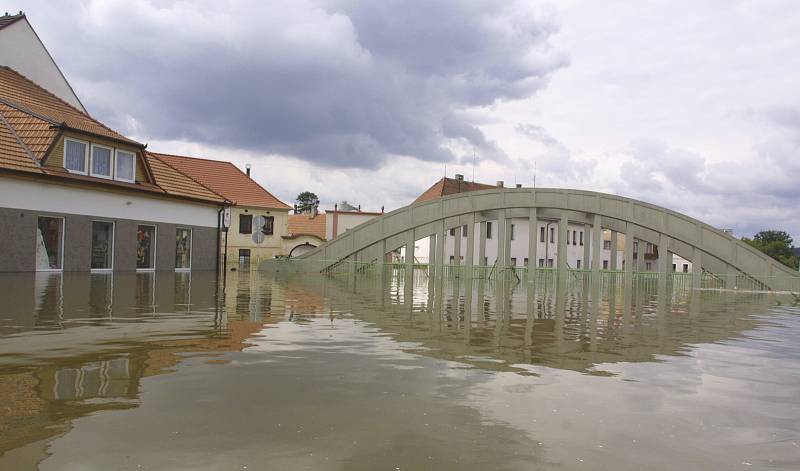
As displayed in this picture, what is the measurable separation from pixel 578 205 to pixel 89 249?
28313 mm

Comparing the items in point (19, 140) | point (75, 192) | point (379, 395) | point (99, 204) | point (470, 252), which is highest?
point (19, 140)

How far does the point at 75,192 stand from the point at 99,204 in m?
1.29

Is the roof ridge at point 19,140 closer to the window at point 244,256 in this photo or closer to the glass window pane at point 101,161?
the glass window pane at point 101,161

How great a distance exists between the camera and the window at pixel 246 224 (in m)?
53.4

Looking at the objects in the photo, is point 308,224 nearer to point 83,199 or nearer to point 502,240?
point 502,240

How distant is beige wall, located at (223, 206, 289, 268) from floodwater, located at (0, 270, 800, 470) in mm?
41801

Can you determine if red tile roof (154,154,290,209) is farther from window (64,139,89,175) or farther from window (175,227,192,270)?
window (64,139,89,175)

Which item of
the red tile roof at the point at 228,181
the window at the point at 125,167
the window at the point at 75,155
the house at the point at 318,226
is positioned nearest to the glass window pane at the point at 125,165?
the window at the point at 125,167

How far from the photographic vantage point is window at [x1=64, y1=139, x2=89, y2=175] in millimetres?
25062

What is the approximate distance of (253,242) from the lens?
53812 millimetres

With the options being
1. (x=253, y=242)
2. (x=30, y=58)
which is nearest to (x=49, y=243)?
(x=30, y=58)

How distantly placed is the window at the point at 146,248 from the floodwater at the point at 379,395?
57.6 feet

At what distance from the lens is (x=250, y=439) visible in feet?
14.5

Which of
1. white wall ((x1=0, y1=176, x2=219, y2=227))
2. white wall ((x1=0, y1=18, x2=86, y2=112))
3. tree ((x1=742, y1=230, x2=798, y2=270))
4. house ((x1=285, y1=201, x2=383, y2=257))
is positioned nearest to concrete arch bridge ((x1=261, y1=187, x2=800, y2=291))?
white wall ((x1=0, y1=176, x2=219, y2=227))
